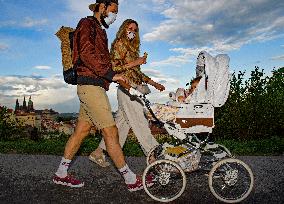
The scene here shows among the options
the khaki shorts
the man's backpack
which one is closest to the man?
the khaki shorts

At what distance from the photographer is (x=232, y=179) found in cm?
506

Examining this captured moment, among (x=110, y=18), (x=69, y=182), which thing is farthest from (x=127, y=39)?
(x=69, y=182)

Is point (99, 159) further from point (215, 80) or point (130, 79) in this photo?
point (215, 80)

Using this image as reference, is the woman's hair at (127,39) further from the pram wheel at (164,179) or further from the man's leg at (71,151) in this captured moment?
the pram wheel at (164,179)

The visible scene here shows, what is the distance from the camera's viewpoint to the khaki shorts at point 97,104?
524cm

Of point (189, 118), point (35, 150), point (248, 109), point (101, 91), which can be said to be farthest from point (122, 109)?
point (248, 109)

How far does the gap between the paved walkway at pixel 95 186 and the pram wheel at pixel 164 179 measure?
0.11m

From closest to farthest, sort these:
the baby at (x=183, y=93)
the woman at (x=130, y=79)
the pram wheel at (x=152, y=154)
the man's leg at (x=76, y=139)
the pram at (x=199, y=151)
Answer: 1. the pram at (x=199, y=151)
2. the baby at (x=183, y=93)
3. the man's leg at (x=76, y=139)
4. the pram wheel at (x=152, y=154)
5. the woman at (x=130, y=79)

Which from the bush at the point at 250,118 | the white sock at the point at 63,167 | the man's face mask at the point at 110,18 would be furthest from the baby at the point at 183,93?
the bush at the point at 250,118

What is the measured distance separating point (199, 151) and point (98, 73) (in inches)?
55.5

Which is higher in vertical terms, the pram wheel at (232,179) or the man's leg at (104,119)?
the man's leg at (104,119)

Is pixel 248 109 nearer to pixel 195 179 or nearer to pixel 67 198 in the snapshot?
pixel 195 179

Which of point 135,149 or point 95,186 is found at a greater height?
point 135,149

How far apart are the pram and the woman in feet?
3.47
